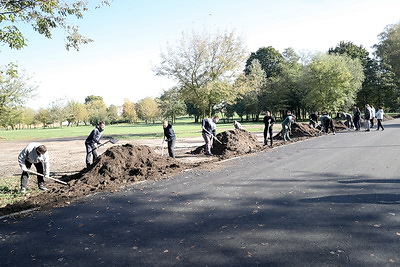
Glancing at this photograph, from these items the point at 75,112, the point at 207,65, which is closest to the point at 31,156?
the point at 207,65

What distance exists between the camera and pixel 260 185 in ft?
22.5

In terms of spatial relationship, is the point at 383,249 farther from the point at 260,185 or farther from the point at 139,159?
the point at 139,159

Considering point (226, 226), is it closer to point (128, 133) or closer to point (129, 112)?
point (128, 133)

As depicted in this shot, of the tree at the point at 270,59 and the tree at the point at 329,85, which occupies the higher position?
the tree at the point at 270,59

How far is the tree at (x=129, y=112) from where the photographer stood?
104 meters

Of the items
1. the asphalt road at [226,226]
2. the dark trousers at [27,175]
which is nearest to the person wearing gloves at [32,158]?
the dark trousers at [27,175]

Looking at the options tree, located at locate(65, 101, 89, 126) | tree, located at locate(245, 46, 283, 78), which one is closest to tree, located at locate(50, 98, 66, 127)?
tree, located at locate(65, 101, 89, 126)

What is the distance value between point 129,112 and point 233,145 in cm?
9570

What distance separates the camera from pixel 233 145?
1375cm

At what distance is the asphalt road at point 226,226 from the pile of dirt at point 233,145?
595 centimetres

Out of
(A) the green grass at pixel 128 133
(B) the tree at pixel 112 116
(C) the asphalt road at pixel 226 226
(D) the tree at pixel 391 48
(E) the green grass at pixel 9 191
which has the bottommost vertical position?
(E) the green grass at pixel 9 191

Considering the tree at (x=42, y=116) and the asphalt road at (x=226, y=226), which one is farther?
the tree at (x=42, y=116)

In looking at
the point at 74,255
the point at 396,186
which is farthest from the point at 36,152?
the point at 396,186

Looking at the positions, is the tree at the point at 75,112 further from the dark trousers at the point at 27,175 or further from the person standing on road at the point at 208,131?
the dark trousers at the point at 27,175
